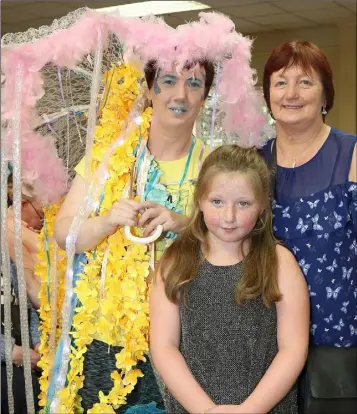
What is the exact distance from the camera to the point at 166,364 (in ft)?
5.40

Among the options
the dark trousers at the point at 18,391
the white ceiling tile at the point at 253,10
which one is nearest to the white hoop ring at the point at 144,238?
the dark trousers at the point at 18,391

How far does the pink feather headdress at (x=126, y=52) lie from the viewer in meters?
1.69

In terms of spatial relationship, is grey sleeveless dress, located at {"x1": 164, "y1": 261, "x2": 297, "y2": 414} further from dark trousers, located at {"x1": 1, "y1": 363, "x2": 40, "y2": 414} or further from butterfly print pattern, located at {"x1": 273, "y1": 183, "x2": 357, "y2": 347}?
dark trousers, located at {"x1": 1, "y1": 363, "x2": 40, "y2": 414}

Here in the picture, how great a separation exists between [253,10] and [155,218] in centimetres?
451

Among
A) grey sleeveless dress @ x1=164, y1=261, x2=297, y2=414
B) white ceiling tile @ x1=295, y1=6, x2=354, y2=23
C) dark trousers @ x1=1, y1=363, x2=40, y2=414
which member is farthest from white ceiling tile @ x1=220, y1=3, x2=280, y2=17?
grey sleeveless dress @ x1=164, y1=261, x2=297, y2=414

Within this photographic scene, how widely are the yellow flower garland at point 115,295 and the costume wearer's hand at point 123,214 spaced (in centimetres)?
7

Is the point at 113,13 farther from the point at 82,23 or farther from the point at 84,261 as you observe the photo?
the point at 84,261

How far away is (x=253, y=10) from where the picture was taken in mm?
5871

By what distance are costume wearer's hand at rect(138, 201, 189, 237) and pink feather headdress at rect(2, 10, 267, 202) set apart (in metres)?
0.33

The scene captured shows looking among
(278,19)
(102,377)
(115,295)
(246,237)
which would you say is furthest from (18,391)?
(278,19)

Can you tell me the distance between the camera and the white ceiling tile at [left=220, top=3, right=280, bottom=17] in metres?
5.64

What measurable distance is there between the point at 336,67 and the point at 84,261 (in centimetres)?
641

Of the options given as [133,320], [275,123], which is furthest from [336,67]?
[133,320]

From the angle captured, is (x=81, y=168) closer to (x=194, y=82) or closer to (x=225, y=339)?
(x=194, y=82)
